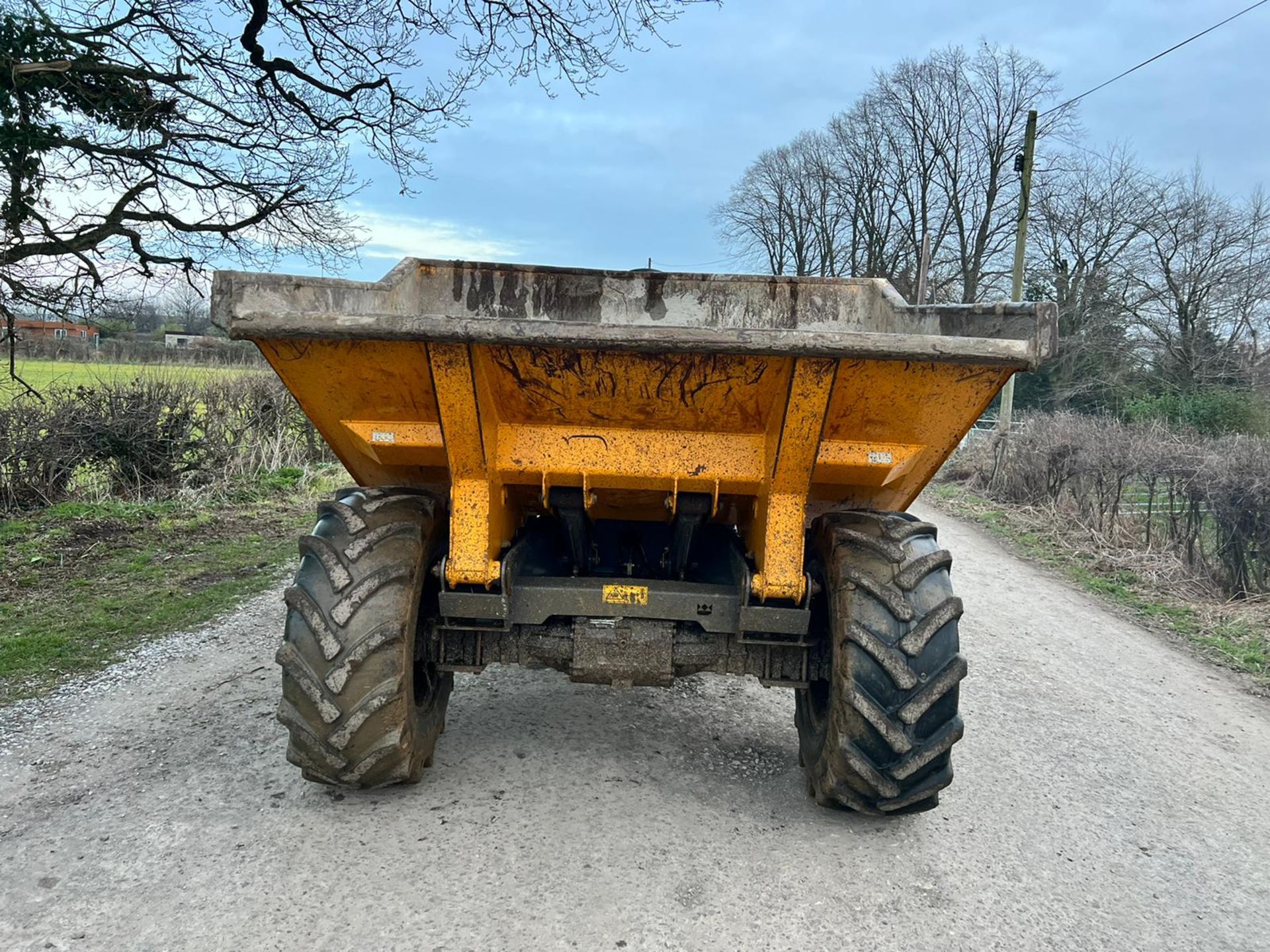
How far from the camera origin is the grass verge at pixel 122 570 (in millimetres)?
4746

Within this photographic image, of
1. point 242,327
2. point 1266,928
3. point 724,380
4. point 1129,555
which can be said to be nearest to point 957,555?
point 1129,555

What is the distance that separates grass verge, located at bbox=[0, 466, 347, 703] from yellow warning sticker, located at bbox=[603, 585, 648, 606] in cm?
304

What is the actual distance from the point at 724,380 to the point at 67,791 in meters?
2.83

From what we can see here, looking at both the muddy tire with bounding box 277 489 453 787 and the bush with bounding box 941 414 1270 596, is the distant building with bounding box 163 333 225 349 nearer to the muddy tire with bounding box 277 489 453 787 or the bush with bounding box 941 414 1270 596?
the muddy tire with bounding box 277 489 453 787

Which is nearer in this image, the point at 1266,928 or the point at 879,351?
the point at 879,351

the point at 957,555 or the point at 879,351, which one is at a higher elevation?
the point at 879,351

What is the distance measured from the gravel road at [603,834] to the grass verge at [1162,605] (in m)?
1.48

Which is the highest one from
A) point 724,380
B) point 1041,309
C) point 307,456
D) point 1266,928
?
point 1041,309

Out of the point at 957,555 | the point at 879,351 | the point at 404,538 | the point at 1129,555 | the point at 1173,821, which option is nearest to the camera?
the point at 879,351

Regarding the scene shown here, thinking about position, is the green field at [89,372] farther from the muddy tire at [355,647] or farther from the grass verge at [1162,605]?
the grass verge at [1162,605]

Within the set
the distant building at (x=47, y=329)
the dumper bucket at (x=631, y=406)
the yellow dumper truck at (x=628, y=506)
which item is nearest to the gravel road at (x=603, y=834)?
the yellow dumper truck at (x=628, y=506)

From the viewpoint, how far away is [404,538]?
296 cm

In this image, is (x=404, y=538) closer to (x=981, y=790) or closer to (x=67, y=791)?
(x=67, y=791)

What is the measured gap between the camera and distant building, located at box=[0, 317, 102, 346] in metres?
6.82
